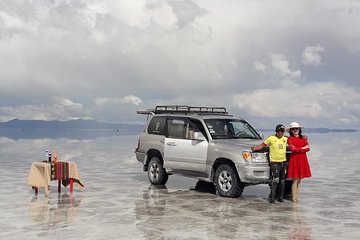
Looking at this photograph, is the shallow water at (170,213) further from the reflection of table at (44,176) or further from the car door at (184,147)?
the car door at (184,147)

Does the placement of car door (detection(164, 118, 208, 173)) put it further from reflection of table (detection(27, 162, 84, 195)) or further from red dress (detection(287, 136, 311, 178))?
reflection of table (detection(27, 162, 84, 195))

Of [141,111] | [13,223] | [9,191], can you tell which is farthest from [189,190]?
[13,223]

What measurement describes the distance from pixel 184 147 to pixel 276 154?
9.66 ft

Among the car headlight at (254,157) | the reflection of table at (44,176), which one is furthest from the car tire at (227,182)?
the reflection of table at (44,176)

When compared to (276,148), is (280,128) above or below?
above

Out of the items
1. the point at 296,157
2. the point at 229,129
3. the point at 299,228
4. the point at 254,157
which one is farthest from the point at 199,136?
the point at 299,228

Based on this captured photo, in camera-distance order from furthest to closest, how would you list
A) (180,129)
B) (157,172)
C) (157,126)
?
(157,126)
(157,172)
(180,129)

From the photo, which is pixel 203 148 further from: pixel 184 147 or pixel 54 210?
pixel 54 210

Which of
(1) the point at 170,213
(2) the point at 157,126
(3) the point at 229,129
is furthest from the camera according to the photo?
(2) the point at 157,126

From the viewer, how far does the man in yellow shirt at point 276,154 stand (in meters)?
11.5

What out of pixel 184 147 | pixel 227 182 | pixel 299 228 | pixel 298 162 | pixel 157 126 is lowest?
pixel 299 228

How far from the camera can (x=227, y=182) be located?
12.3 metres

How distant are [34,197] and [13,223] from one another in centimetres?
317

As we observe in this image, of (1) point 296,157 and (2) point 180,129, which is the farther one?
(2) point 180,129
